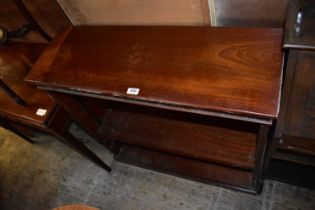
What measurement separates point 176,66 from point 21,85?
121 cm

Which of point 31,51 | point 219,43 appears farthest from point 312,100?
point 31,51

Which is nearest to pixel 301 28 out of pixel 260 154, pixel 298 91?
pixel 298 91

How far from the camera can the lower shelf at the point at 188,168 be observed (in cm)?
176

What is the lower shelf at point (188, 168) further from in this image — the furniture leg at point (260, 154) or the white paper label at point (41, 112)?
the white paper label at point (41, 112)

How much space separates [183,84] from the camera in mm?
1104

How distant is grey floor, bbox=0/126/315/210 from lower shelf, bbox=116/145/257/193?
0.21 feet

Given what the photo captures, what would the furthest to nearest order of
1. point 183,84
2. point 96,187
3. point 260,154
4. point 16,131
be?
point 16,131
point 96,187
point 260,154
point 183,84

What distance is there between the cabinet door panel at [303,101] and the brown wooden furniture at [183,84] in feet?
0.23

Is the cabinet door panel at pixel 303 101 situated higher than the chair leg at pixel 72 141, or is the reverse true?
the cabinet door panel at pixel 303 101

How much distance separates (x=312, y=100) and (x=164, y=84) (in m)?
0.53

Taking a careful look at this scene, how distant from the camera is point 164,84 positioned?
113 centimetres

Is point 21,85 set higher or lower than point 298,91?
lower

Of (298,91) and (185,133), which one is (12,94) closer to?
(185,133)

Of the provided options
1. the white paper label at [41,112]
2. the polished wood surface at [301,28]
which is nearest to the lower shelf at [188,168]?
the white paper label at [41,112]
